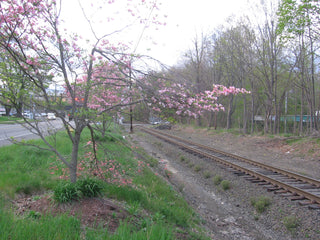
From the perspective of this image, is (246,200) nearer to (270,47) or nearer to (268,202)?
(268,202)

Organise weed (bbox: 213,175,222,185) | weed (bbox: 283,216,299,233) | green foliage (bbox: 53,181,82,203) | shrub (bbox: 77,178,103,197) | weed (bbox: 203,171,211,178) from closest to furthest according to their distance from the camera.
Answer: green foliage (bbox: 53,181,82,203) < shrub (bbox: 77,178,103,197) < weed (bbox: 283,216,299,233) < weed (bbox: 213,175,222,185) < weed (bbox: 203,171,211,178)

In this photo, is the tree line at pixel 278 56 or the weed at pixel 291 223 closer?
the weed at pixel 291 223

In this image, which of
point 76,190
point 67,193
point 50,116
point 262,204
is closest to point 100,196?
point 76,190

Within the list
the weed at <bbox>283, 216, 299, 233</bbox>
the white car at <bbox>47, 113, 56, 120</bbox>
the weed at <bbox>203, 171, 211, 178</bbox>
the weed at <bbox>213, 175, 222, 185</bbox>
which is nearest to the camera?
the white car at <bbox>47, 113, 56, 120</bbox>

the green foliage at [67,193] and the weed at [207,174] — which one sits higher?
the green foliage at [67,193]

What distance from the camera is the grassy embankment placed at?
3439 millimetres

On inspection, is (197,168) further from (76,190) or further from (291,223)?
(76,190)

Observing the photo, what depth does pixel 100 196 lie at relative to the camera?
16.7 feet

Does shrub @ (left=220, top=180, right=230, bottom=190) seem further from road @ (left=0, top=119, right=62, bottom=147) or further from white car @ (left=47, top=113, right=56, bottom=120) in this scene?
white car @ (left=47, top=113, right=56, bottom=120)

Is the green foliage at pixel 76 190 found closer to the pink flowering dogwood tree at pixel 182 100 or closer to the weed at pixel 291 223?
the pink flowering dogwood tree at pixel 182 100

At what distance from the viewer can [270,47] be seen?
72.9 ft

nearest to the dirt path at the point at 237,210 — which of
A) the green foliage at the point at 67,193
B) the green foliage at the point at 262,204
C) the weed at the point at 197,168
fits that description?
the weed at the point at 197,168

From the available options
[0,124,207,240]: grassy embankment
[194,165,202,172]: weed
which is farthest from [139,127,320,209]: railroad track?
[0,124,207,240]: grassy embankment

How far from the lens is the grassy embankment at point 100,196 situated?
11.3ft
